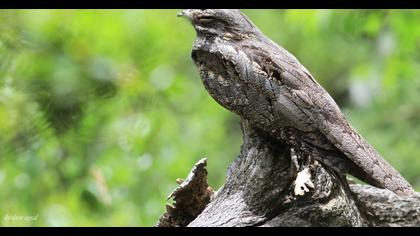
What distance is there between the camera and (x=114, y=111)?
17.6 feet

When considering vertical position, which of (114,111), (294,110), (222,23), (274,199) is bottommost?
(274,199)

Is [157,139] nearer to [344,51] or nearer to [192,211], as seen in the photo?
[192,211]

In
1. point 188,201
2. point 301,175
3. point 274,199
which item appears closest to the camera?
point 301,175

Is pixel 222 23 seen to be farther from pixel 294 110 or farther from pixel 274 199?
pixel 274 199

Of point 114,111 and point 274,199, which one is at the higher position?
point 114,111

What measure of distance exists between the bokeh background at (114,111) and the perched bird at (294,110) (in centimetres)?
100

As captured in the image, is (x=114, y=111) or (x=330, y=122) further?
(x=114, y=111)

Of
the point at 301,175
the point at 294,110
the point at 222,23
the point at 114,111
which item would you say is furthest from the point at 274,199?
the point at 114,111

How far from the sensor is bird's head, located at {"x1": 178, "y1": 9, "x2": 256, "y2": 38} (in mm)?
3643

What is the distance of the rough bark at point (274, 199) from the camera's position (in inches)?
125

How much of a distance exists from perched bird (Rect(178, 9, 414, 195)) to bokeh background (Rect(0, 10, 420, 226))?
997 mm

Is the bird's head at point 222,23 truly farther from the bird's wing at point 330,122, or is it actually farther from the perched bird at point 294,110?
the bird's wing at point 330,122

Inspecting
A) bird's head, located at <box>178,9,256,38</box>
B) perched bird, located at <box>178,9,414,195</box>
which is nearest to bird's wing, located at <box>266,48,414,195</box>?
perched bird, located at <box>178,9,414,195</box>

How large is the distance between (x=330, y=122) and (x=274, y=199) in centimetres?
45
